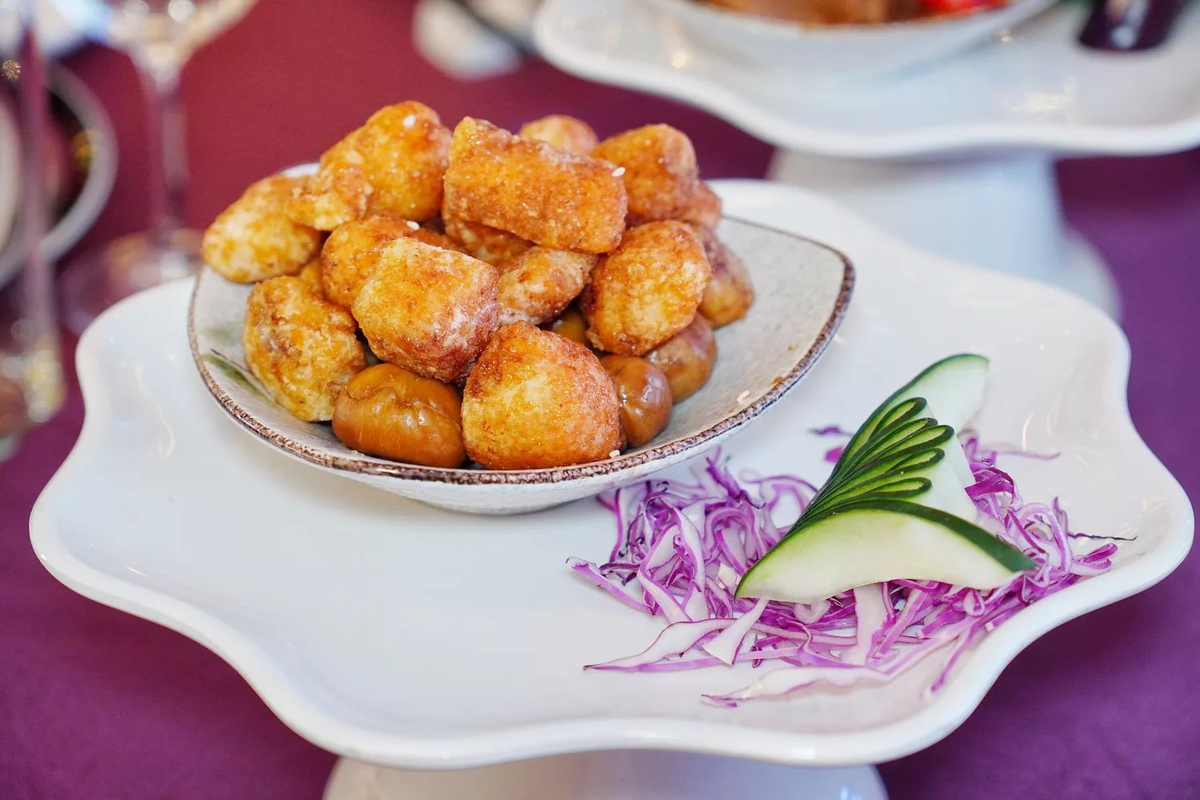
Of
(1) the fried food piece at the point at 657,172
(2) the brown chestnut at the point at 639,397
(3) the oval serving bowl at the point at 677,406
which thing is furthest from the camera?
(1) the fried food piece at the point at 657,172

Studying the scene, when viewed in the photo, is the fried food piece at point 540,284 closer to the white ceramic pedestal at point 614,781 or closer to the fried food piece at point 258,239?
the fried food piece at point 258,239

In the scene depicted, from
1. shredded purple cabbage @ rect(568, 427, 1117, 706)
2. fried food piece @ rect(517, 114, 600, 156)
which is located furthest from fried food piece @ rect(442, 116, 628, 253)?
shredded purple cabbage @ rect(568, 427, 1117, 706)

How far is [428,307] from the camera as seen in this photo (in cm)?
94

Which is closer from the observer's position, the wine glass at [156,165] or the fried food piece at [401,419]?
the fried food piece at [401,419]

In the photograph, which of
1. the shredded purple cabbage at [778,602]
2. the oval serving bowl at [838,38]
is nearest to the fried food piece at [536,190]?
the shredded purple cabbage at [778,602]

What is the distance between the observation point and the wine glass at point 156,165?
1580 mm

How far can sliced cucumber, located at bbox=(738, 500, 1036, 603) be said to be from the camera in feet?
2.63

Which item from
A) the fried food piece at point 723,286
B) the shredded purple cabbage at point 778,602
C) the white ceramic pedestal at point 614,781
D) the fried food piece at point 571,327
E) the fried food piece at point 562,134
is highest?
the fried food piece at point 562,134

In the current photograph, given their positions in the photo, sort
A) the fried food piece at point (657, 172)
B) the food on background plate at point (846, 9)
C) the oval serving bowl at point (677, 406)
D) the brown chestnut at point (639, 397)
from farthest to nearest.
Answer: the food on background plate at point (846, 9) → the fried food piece at point (657, 172) → the brown chestnut at point (639, 397) → the oval serving bowl at point (677, 406)

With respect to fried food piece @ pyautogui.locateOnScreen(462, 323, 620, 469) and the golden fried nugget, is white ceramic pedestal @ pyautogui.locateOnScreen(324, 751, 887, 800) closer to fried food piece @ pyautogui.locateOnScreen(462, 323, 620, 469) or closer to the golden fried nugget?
fried food piece @ pyautogui.locateOnScreen(462, 323, 620, 469)

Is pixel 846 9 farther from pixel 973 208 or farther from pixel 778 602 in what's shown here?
pixel 778 602

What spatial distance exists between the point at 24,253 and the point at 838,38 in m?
1.10

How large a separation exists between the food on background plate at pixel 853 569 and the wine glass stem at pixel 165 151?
1.01 metres

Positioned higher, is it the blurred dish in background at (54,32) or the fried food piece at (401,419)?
the fried food piece at (401,419)
